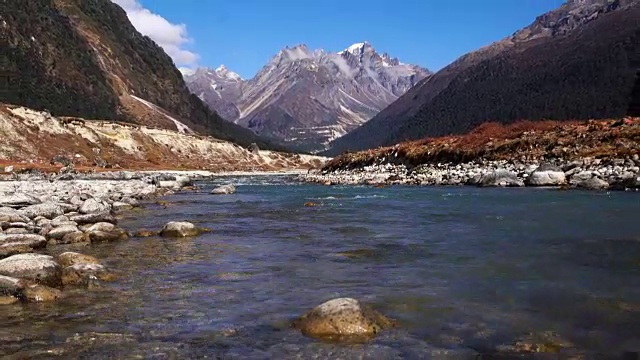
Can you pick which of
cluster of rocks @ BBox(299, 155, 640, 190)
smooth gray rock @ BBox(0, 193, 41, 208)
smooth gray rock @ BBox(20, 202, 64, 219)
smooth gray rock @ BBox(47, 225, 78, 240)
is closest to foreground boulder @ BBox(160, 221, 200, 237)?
smooth gray rock @ BBox(47, 225, 78, 240)

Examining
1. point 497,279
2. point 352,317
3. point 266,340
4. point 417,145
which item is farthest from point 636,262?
point 417,145

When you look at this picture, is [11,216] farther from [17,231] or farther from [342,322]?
[342,322]

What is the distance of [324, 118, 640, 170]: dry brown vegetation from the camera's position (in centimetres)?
4378

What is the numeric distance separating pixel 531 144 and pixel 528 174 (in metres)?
8.73

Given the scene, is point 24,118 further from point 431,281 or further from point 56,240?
point 431,281

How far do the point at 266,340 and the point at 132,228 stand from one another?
16415mm

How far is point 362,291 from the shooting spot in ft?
39.0

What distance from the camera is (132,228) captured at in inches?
925

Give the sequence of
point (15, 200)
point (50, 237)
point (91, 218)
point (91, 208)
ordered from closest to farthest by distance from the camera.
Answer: point (50, 237) → point (91, 218) → point (15, 200) → point (91, 208)

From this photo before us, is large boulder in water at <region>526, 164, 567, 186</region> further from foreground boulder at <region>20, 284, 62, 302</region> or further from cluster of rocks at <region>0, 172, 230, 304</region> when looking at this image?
foreground boulder at <region>20, 284, 62, 302</region>

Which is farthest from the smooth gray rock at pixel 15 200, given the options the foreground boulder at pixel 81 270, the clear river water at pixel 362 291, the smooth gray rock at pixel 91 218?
the foreground boulder at pixel 81 270

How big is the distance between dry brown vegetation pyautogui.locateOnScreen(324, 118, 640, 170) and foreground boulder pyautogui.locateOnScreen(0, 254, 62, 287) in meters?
39.5

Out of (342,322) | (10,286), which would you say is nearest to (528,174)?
(342,322)

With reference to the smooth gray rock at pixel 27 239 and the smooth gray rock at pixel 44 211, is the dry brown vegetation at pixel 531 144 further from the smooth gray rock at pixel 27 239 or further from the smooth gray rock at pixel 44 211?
the smooth gray rock at pixel 27 239
